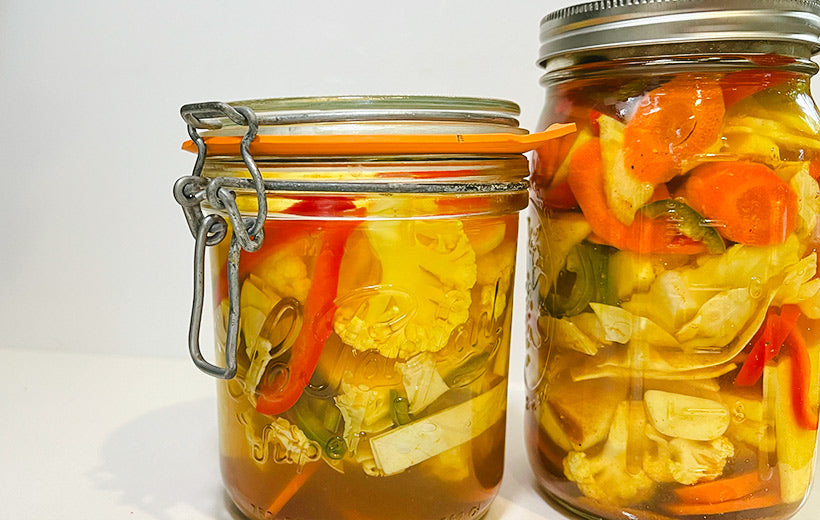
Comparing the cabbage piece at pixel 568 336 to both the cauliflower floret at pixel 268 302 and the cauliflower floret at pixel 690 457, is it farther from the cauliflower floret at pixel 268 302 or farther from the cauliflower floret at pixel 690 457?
the cauliflower floret at pixel 268 302

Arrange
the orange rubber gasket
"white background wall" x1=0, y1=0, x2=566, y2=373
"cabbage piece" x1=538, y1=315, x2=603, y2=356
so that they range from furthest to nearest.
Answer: "white background wall" x1=0, y1=0, x2=566, y2=373, "cabbage piece" x1=538, y1=315, x2=603, y2=356, the orange rubber gasket

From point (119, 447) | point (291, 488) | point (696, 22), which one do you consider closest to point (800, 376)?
point (696, 22)

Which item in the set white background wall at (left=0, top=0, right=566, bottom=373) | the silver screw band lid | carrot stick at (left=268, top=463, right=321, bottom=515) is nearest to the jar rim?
the silver screw band lid

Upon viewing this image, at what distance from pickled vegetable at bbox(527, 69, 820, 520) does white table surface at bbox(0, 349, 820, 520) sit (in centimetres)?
9

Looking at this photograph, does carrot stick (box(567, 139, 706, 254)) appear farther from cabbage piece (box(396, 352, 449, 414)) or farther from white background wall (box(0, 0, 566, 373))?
white background wall (box(0, 0, 566, 373))

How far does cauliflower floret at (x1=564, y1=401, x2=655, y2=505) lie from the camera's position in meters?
0.54

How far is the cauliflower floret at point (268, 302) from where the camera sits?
1.62ft

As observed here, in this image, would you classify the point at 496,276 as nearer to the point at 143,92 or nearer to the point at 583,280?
the point at 583,280

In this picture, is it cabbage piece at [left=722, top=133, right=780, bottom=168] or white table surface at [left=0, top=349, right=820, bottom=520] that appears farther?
white table surface at [left=0, top=349, right=820, bottom=520]

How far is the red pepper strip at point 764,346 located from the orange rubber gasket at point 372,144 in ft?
0.68

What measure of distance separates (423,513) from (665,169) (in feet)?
0.91

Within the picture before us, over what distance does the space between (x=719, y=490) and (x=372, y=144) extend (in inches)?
13.0

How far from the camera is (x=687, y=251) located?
1.67 ft

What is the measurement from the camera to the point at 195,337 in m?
0.52
